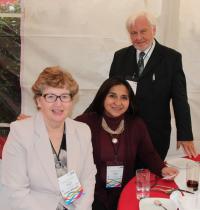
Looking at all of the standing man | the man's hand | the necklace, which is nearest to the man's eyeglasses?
the necklace

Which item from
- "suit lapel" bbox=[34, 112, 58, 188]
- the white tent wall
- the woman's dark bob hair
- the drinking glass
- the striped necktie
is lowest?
the drinking glass

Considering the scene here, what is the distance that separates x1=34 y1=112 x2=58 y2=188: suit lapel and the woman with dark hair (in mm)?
451

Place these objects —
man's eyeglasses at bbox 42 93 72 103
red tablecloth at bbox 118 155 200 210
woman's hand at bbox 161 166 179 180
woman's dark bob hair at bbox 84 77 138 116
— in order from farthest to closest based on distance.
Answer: woman's dark bob hair at bbox 84 77 138 116, woman's hand at bbox 161 166 179 180, man's eyeglasses at bbox 42 93 72 103, red tablecloth at bbox 118 155 200 210

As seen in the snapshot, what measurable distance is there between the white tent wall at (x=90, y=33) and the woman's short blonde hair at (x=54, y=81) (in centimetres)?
156

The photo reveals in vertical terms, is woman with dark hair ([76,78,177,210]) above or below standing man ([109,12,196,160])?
below

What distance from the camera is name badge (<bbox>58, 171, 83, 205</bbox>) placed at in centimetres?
183

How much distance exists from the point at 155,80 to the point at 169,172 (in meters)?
0.86

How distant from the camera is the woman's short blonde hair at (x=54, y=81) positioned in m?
1.84

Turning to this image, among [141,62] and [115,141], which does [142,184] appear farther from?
[141,62]

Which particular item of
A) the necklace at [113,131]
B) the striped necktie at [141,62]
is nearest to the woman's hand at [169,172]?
the necklace at [113,131]

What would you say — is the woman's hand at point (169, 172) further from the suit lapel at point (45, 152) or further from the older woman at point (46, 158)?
the suit lapel at point (45, 152)

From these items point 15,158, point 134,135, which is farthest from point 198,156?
point 15,158

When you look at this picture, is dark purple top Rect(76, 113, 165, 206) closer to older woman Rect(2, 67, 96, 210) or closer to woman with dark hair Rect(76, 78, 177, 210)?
woman with dark hair Rect(76, 78, 177, 210)

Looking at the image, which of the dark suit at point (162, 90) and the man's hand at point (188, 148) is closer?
the man's hand at point (188, 148)
